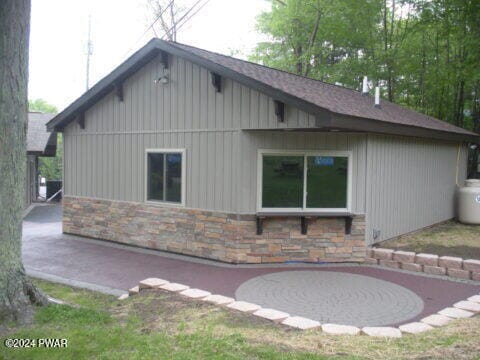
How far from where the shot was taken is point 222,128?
8148 mm

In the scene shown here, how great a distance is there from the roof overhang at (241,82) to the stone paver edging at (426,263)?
2.19 metres

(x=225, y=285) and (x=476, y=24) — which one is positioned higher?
(x=476, y=24)

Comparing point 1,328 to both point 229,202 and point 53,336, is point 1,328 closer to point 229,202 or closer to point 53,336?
point 53,336

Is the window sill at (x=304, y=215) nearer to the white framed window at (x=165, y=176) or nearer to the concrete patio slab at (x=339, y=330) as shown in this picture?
the white framed window at (x=165, y=176)

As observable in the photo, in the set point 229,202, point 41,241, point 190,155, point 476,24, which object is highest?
point 476,24

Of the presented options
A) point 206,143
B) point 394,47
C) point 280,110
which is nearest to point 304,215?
point 280,110

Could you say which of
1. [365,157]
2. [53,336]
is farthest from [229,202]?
[53,336]

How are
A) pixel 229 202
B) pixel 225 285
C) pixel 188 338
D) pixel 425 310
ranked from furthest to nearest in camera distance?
pixel 229 202 < pixel 225 285 < pixel 425 310 < pixel 188 338

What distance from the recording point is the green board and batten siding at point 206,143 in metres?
7.89

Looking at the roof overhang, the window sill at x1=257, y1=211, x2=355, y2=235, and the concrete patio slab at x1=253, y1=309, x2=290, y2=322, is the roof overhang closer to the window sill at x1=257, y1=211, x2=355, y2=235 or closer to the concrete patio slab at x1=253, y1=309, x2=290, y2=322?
the window sill at x1=257, y1=211, x2=355, y2=235

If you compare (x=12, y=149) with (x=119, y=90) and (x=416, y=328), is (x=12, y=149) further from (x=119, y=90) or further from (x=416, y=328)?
(x=119, y=90)

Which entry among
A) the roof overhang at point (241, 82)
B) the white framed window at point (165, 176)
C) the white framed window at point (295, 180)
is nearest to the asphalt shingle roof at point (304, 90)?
the roof overhang at point (241, 82)

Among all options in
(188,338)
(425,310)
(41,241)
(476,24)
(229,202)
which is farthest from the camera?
(476,24)

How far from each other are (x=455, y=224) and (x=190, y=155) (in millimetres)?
7585
